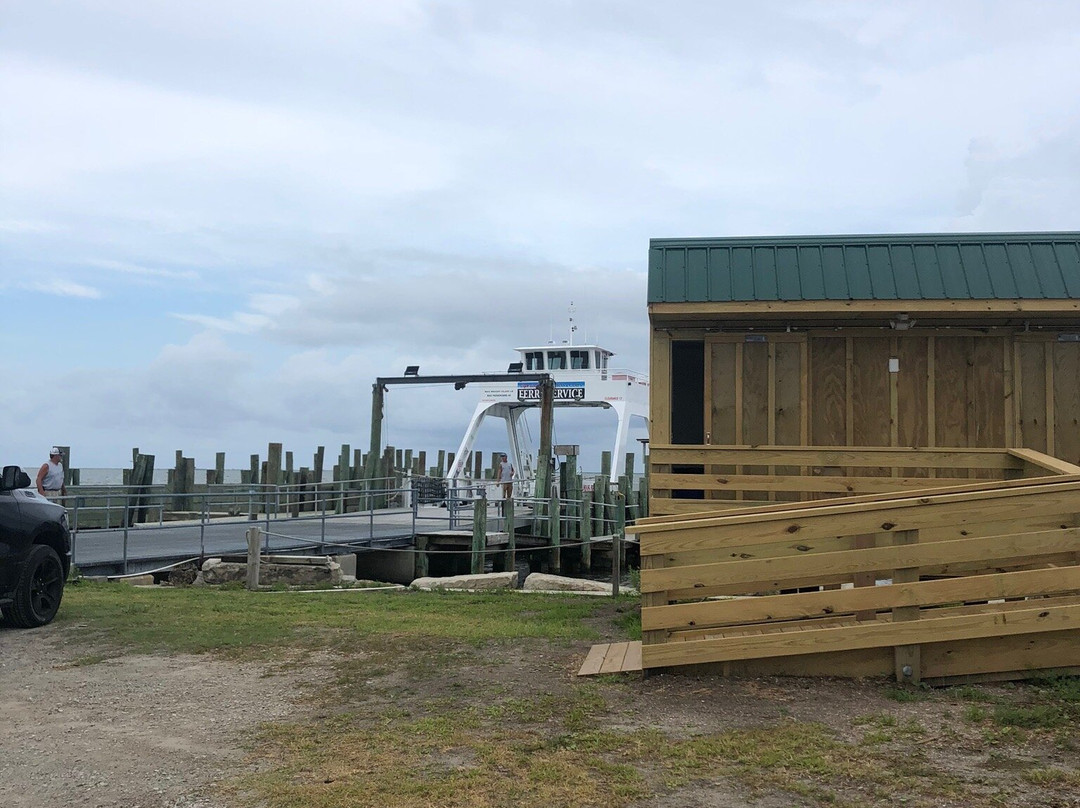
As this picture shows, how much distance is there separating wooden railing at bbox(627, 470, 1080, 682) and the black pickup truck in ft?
17.2

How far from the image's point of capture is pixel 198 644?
8.46 m

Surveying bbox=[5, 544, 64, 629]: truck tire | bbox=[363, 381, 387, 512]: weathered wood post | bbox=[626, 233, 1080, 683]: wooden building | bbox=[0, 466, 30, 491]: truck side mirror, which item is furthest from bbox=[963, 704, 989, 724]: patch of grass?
bbox=[363, 381, 387, 512]: weathered wood post

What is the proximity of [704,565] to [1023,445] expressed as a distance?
5529 mm

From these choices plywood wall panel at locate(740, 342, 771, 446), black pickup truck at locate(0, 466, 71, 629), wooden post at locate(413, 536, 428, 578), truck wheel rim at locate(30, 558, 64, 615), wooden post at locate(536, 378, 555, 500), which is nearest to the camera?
black pickup truck at locate(0, 466, 71, 629)

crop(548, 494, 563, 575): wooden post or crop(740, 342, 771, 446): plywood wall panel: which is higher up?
crop(740, 342, 771, 446): plywood wall panel

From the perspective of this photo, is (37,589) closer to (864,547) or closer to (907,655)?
(864,547)

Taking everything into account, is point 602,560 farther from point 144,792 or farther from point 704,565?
point 144,792

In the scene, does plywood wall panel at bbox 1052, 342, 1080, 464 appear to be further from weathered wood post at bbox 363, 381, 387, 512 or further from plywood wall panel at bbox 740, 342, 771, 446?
weathered wood post at bbox 363, 381, 387, 512

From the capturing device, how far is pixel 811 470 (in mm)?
10828

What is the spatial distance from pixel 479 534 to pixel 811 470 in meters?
9.32

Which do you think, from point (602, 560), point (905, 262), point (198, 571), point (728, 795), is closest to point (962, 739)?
point (728, 795)

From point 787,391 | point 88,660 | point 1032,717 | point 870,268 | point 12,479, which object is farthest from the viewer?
point 787,391

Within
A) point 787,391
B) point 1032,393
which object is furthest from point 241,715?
point 1032,393

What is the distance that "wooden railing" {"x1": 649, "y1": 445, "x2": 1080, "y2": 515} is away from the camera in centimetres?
988
